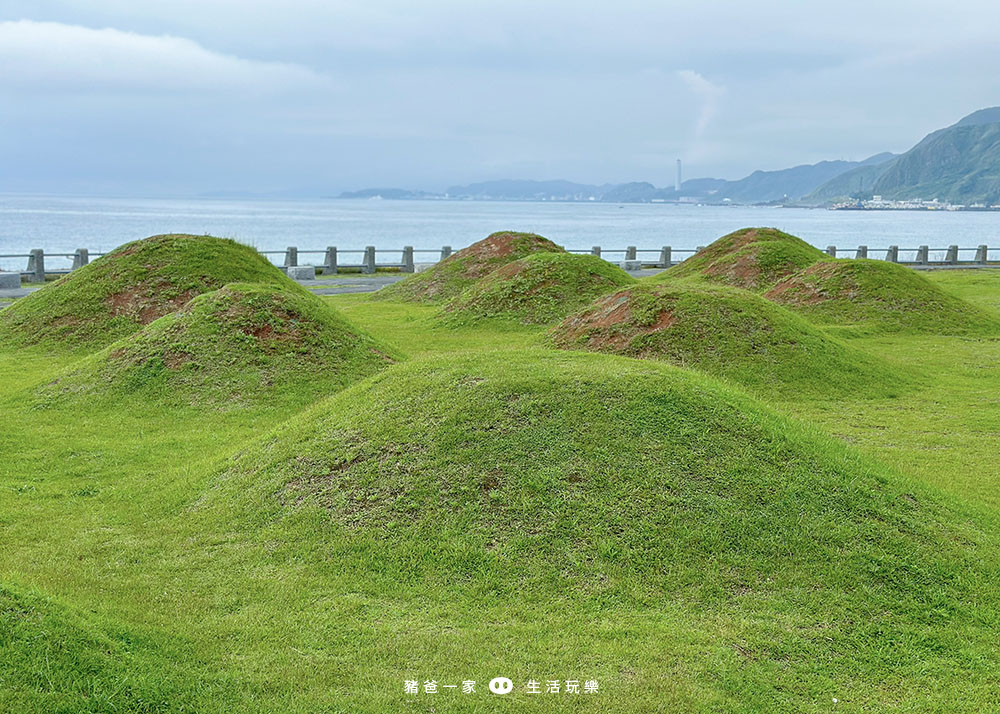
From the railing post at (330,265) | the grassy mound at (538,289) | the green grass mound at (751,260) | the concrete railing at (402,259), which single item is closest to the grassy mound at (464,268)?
the grassy mound at (538,289)

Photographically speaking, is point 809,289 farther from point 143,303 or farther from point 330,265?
point 330,265

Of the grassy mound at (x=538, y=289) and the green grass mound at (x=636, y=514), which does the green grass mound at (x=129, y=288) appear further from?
the green grass mound at (x=636, y=514)

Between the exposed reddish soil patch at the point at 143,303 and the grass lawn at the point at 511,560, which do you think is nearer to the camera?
the grass lawn at the point at 511,560

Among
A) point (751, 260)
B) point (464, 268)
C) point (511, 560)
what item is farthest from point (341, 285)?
point (511, 560)

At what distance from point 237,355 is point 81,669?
31.4 feet

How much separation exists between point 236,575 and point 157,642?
4.14ft

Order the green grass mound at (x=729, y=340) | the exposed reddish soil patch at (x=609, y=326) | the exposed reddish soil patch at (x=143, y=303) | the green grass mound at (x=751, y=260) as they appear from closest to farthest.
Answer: the green grass mound at (x=729, y=340) < the exposed reddish soil patch at (x=609, y=326) < the exposed reddish soil patch at (x=143, y=303) < the green grass mound at (x=751, y=260)

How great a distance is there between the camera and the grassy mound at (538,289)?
23.4m

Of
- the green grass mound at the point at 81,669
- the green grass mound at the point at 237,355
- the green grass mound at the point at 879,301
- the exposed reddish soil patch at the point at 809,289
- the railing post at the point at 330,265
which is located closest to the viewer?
the green grass mound at the point at 81,669

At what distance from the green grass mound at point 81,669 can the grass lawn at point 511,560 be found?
17 millimetres

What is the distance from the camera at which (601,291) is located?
2481cm

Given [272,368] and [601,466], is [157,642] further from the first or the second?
[272,368]

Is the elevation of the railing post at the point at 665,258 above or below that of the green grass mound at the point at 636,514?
above

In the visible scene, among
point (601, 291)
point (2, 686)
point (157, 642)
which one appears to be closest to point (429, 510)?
point (157, 642)
